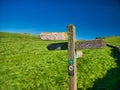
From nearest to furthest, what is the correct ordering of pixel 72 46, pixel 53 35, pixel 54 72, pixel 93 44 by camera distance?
pixel 93 44, pixel 53 35, pixel 72 46, pixel 54 72

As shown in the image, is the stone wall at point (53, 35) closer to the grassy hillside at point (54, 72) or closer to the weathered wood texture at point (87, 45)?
the weathered wood texture at point (87, 45)

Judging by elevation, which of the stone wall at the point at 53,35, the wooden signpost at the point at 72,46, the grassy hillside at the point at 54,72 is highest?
the stone wall at the point at 53,35

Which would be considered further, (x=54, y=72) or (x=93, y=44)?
(x=54, y=72)

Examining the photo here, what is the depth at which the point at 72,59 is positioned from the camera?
988 cm

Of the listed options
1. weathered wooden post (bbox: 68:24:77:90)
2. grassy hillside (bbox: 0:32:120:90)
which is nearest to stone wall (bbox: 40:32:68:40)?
weathered wooden post (bbox: 68:24:77:90)

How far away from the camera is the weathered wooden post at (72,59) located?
9.72 meters

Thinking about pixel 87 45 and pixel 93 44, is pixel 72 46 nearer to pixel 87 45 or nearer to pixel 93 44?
pixel 87 45

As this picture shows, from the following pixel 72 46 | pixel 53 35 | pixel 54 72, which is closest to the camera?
pixel 53 35

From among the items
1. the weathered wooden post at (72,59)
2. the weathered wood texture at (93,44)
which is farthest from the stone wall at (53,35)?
the weathered wood texture at (93,44)

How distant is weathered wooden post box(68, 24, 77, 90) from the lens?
972 centimetres

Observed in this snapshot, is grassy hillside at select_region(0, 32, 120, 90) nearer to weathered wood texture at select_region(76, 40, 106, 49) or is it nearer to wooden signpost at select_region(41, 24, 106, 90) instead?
wooden signpost at select_region(41, 24, 106, 90)

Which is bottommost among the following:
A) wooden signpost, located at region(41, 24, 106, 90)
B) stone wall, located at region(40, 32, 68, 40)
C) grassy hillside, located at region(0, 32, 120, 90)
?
grassy hillside, located at region(0, 32, 120, 90)

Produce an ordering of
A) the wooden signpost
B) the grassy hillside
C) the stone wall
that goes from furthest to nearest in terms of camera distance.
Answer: the grassy hillside
the stone wall
the wooden signpost

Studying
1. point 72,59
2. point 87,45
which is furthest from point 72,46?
point 87,45
